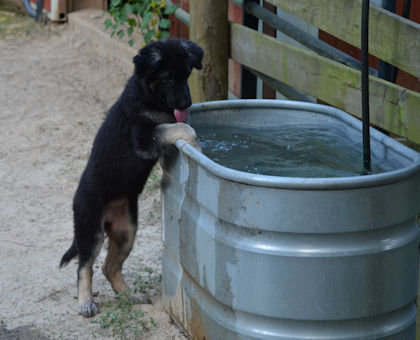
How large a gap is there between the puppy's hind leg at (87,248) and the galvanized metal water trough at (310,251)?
3.28 feet

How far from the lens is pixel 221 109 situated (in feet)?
13.1

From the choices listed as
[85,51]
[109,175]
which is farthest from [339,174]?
[85,51]

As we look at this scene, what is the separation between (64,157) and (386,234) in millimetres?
4377

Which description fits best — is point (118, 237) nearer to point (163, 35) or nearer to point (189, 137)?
point (189, 137)

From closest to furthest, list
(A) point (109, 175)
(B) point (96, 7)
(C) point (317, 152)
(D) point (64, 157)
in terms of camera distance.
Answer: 1. (C) point (317, 152)
2. (A) point (109, 175)
3. (D) point (64, 157)
4. (B) point (96, 7)

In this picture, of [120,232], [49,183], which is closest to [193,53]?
[120,232]

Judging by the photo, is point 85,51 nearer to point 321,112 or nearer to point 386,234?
point 321,112

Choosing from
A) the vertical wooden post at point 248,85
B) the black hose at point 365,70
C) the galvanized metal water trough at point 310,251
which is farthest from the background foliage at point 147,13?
the galvanized metal water trough at point 310,251

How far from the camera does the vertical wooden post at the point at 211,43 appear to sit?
530cm

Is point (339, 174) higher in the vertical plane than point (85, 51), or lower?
higher

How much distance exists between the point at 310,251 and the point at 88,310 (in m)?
1.79

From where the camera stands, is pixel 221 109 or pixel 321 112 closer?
pixel 321 112

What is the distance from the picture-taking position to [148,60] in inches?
149

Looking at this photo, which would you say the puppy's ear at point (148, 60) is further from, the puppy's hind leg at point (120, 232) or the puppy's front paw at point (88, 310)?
the puppy's front paw at point (88, 310)
